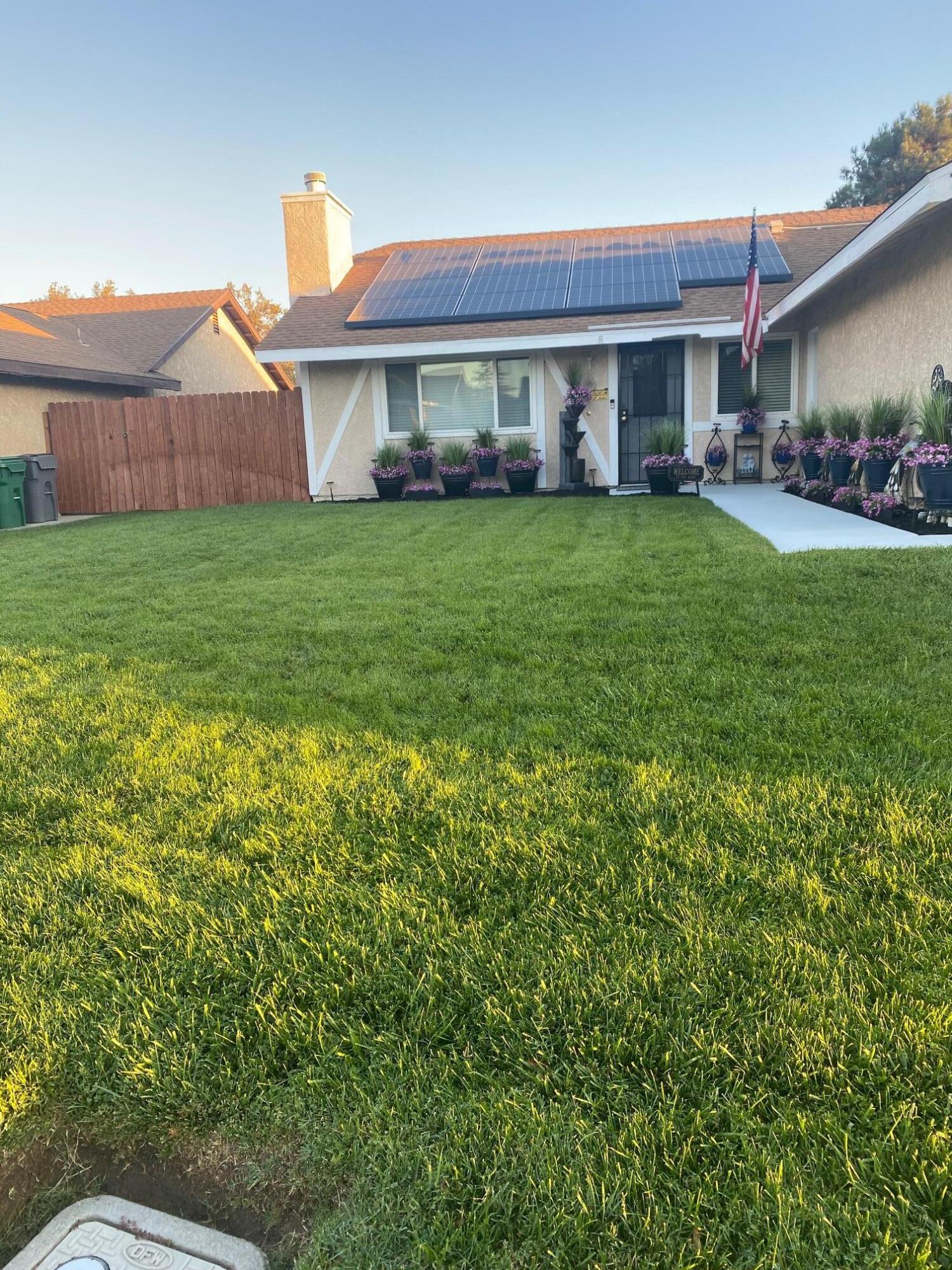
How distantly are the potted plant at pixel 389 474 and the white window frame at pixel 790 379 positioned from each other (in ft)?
17.3

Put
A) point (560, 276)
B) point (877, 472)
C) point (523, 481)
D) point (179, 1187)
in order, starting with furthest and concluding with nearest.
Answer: point (560, 276) → point (523, 481) → point (877, 472) → point (179, 1187)

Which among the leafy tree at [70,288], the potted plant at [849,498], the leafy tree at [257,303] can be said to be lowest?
the potted plant at [849,498]

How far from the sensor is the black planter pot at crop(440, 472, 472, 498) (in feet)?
44.5

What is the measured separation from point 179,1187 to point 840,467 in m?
10.2

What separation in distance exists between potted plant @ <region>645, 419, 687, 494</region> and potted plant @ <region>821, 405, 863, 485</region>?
2.36m

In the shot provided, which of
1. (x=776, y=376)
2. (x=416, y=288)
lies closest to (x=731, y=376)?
(x=776, y=376)

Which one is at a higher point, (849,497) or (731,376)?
(731,376)

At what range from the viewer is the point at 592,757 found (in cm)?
300

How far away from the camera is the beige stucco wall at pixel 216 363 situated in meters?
19.9

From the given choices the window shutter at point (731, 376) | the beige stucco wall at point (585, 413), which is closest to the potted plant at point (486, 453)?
the beige stucco wall at point (585, 413)

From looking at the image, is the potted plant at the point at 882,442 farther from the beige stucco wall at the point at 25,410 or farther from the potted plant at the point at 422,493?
the beige stucco wall at the point at 25,410

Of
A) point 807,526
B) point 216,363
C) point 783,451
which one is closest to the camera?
point 807,526

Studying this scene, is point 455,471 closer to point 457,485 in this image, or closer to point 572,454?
point 457,485

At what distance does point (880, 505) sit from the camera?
27.8 feet
